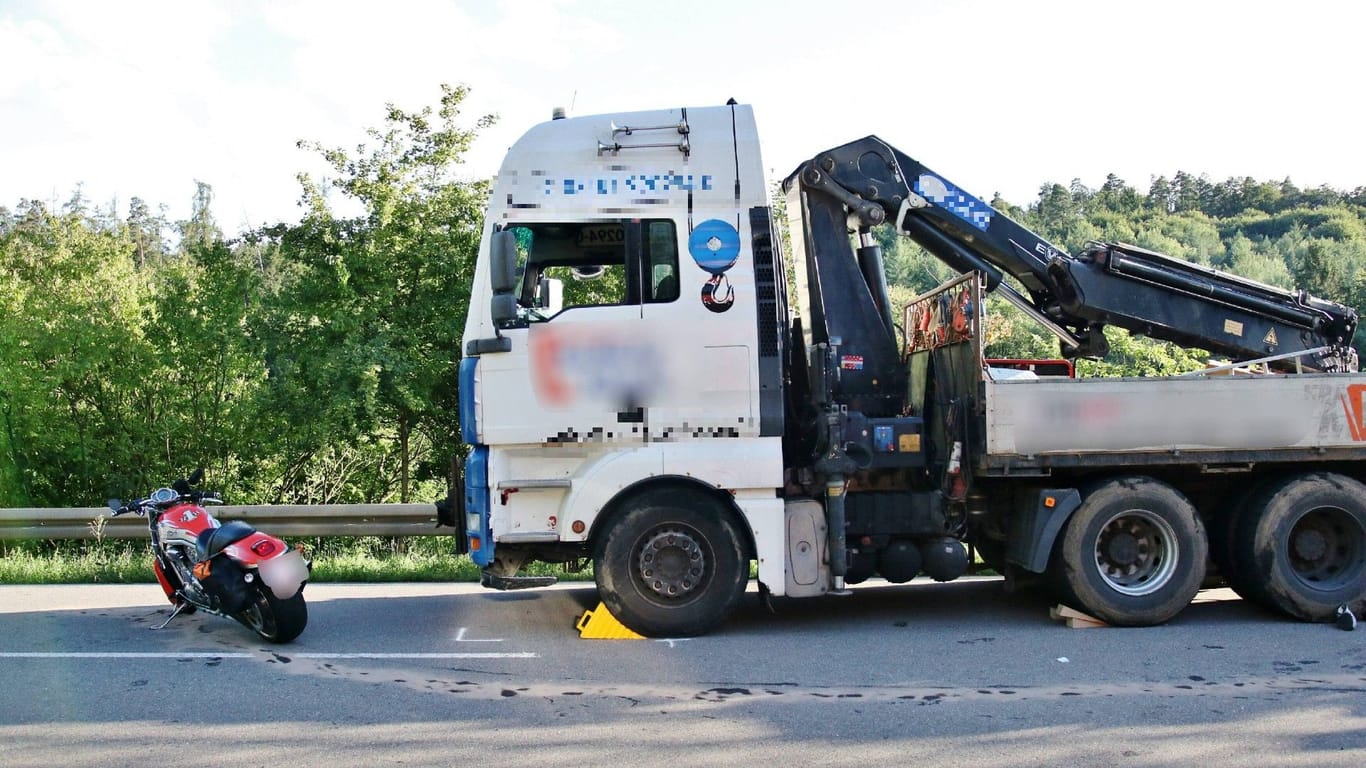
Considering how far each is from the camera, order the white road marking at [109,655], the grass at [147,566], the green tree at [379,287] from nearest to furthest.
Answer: the white road marking at [109,655]
the grass at [147,566]
the green tree at [379,287]

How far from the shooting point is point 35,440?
16.8 meters

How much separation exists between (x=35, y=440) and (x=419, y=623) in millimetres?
11790

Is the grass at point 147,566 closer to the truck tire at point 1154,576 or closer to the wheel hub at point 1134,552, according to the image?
the truck tire at point 1154,576

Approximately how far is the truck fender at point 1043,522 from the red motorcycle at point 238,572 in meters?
4.78

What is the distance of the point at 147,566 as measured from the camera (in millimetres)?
10539

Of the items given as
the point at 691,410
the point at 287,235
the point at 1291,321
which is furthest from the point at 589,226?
the point at 287,235

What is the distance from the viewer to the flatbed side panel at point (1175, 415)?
7473mm

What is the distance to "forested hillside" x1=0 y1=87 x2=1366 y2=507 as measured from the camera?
1570cm

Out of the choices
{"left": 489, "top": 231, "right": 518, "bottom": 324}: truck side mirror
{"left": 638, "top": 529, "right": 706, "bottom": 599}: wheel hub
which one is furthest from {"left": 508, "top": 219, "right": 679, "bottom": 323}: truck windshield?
{"left": 638, "top": 529, "right": 706, "bottom": 599}: wheel hub

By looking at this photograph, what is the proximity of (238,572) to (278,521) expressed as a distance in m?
4.28

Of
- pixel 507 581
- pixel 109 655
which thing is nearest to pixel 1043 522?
pixel 507 581

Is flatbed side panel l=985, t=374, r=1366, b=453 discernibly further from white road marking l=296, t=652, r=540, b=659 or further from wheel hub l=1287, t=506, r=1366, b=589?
white road marking l=296, t=652, r=540, b=659

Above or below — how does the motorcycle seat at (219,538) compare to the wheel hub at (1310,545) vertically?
above

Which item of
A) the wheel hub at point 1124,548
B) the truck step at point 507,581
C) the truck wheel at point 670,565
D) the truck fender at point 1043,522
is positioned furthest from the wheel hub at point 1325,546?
the truck step at point 507,581
